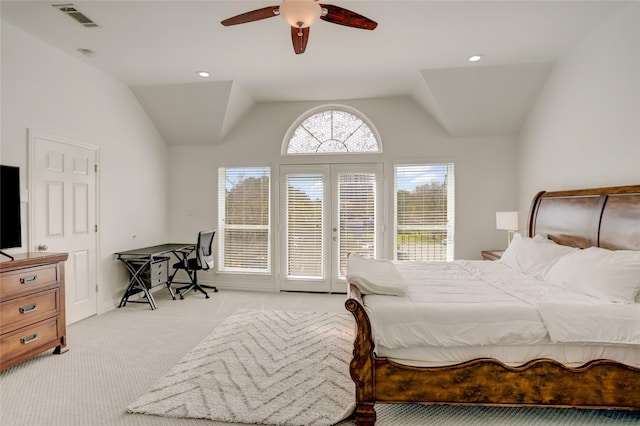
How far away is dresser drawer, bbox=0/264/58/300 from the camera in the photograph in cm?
248

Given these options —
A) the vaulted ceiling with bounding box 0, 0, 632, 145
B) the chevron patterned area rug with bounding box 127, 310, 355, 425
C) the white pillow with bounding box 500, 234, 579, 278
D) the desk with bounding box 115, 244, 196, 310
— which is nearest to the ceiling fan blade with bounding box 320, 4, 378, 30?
the vaulted ceiling with bounding box 0, 0, 632, 145

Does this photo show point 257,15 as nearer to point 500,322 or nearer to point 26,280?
point 500,322

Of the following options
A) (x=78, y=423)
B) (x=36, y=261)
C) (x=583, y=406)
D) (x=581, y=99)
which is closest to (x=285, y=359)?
(x=78, y=423)

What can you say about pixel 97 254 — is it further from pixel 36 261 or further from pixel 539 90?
pixel 539 90

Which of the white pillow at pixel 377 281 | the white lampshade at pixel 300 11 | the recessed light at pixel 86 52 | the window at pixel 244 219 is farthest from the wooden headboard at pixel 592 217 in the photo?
the recessed light at pixel 86 52

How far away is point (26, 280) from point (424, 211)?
181 inches

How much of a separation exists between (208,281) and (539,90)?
549 cm

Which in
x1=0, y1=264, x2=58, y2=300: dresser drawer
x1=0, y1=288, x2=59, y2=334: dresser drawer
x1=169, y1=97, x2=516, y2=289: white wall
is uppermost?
x1=169, y1=97, x2=516, y2=289: white wall

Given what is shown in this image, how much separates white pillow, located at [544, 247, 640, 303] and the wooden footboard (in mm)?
453

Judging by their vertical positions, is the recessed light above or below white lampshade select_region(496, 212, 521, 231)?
above

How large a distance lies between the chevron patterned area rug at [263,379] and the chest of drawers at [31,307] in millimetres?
1192

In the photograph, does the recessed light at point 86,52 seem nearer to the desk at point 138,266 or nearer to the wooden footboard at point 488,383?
the desk at point 138,266

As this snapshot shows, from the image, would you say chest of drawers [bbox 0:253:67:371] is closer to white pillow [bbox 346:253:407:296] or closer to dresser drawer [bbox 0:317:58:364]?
dresser drawer [bbox 0:317:58:364]

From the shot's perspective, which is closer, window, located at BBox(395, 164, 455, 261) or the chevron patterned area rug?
the chevron patterned area rug
